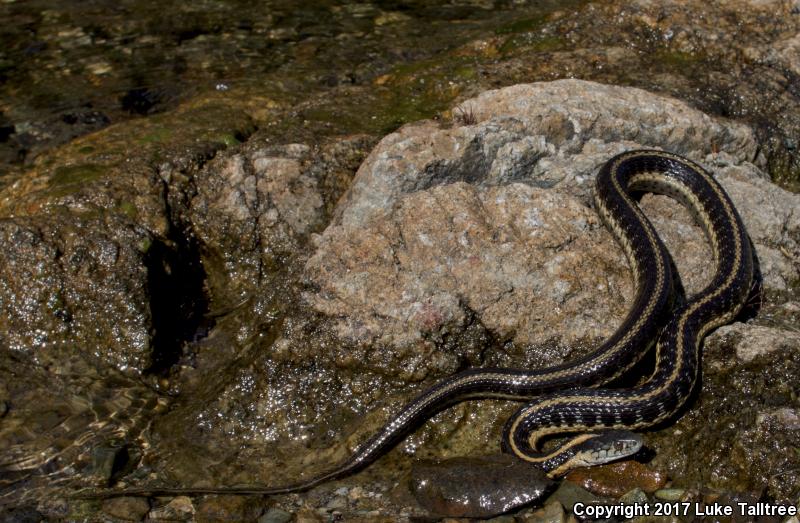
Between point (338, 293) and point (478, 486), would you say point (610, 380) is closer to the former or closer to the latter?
point (478, 486)

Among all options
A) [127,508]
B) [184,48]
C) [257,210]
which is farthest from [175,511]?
[184,48]

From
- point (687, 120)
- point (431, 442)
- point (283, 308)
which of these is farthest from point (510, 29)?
point (431, 442)

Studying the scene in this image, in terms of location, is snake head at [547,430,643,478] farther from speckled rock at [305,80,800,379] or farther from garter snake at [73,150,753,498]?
speckled rock at [305,80,800,379]

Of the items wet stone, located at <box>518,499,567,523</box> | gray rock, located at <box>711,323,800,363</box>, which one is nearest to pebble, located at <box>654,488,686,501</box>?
wet stone, located at <box>518,499,567,523</box>

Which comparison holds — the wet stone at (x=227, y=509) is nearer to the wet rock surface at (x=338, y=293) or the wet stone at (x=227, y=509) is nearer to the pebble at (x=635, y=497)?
the wet rock surface at (x=338, y=293)

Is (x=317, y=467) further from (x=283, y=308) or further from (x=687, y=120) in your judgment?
(x=687, y=120)

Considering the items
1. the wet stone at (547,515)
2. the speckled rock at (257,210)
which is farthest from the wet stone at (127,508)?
the wet stone at (547,515)
